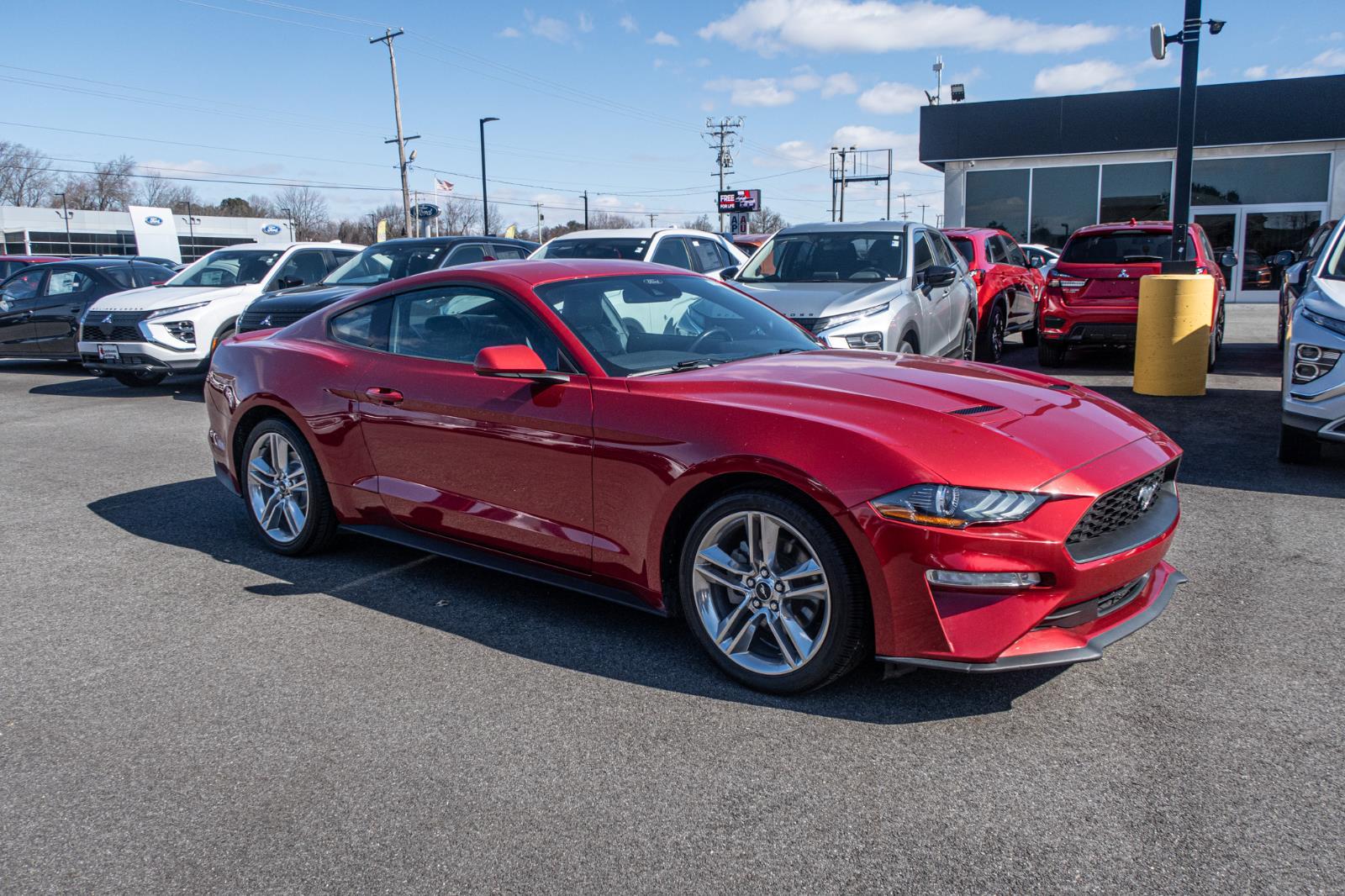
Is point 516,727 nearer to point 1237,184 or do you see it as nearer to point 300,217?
point 1237,184

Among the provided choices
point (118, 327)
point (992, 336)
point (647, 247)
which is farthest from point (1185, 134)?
point (118, 327)

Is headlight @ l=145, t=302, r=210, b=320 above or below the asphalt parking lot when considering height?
above

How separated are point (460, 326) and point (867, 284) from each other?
511 cm

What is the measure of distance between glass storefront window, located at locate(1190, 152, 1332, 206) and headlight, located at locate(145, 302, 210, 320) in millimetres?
24464

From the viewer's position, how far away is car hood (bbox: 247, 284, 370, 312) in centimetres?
1073

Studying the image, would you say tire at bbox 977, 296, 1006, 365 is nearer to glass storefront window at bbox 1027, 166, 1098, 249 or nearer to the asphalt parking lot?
the asphalt parking lot

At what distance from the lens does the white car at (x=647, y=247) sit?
11.6 metres

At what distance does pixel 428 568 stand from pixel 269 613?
0.84 metres

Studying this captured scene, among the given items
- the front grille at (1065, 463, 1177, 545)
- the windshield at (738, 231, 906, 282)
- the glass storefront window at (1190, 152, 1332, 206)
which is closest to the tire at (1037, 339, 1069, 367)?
the windshield at (738, 231, 906, 282)

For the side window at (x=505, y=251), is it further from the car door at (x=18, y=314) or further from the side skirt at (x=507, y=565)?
the side skirt at (x=507, y=565)

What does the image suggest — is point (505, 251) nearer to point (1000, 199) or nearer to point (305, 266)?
point (305, 266)

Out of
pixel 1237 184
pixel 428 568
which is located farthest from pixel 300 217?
pixel 428 568

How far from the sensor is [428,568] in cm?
519

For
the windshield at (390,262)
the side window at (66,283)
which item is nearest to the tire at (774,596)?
the windshield at (390,262)
